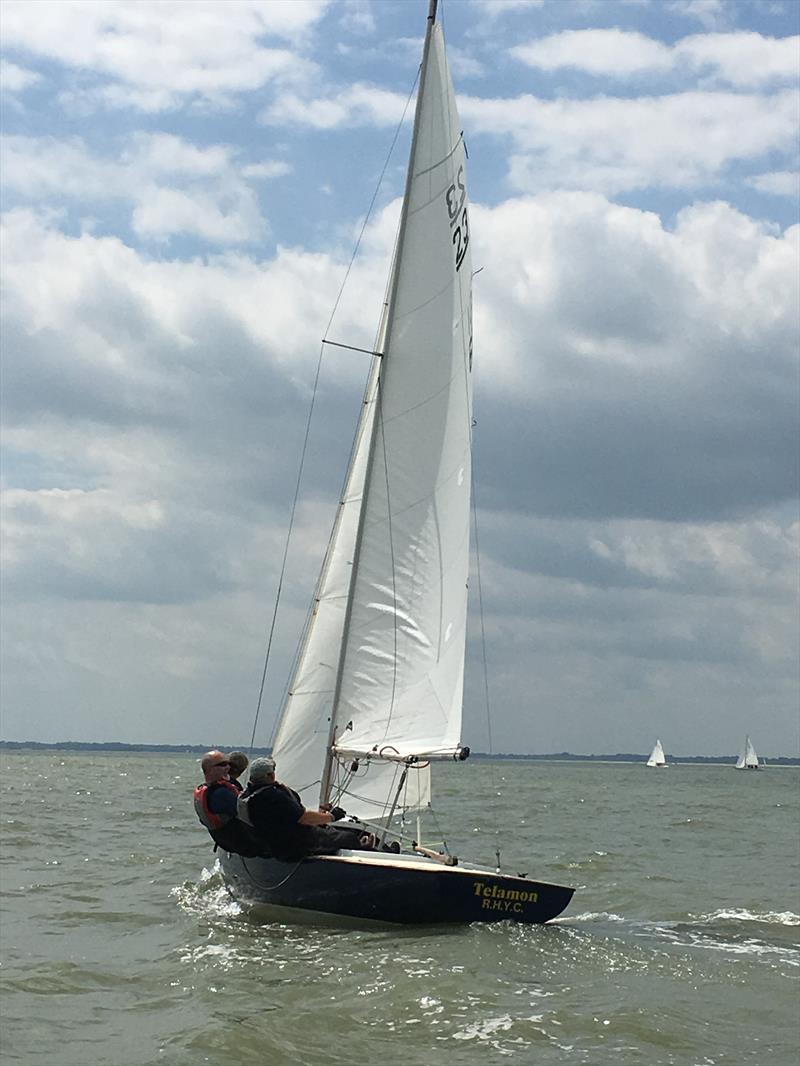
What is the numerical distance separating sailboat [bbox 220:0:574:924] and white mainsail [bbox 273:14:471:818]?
1 centimetres

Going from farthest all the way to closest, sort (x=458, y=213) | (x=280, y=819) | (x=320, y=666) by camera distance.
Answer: (x=320, y=666) → (x=458, y=213) → (x=280, y=819)

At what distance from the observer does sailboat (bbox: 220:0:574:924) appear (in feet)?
47.0

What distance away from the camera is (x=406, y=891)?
12.3 m

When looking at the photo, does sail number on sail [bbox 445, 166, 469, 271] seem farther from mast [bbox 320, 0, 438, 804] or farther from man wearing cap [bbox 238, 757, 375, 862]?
man wearing cap [bbox 238, 757, 375, 862]

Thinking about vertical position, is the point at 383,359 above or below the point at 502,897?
above

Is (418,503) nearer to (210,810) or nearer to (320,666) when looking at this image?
(320,666)

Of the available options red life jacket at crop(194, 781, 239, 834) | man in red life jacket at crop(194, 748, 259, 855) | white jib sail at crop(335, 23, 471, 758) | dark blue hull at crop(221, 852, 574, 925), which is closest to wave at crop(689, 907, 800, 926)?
dark blue hull at crop(221, 852, 574, 925)

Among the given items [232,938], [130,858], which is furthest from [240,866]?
[130,858]

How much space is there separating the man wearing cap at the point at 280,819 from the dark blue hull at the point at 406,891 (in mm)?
149

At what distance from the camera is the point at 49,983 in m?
10.4

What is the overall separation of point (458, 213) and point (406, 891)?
25.9ft

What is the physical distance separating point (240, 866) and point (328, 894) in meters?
1.26

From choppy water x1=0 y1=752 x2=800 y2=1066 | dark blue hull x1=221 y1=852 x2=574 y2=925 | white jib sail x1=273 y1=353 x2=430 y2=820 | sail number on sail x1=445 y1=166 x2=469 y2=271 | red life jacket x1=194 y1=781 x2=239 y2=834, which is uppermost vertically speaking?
sail number on sail x1=445 y1=166 x2=469 y2=271

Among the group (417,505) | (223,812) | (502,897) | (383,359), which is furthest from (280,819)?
(383,359)
